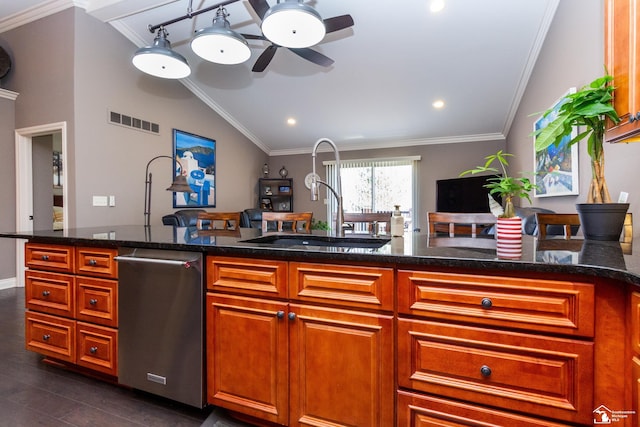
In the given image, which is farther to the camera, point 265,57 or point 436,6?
point 265,57

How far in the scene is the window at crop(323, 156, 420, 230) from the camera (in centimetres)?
706

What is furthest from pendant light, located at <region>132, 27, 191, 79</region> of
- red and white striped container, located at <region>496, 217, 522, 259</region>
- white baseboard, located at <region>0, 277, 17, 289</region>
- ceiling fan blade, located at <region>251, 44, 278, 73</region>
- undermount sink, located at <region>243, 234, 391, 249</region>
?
white baseboard, located at <region>0, 277, 17, 289</region>

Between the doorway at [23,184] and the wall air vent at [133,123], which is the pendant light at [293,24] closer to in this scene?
the wall air vent at [133,123]

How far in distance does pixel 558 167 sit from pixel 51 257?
14.0 feet

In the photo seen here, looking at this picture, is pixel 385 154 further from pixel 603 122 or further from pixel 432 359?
pixel 432 359

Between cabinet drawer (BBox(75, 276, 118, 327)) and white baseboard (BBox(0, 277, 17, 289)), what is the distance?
347 centimetres

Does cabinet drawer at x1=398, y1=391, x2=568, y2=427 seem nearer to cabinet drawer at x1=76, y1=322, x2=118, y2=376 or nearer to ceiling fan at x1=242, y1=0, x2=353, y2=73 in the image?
cabinet drawer at x1=76, y1=322, x2=118, y2=376

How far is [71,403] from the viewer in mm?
1772

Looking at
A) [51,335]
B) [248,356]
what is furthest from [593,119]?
[51,335]

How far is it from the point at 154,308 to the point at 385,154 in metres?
6.34

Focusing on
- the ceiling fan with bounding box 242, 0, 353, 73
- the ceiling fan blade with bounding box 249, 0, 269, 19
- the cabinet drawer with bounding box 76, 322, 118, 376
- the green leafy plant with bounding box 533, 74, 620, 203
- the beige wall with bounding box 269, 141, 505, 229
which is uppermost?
the ceiling fan blade with bounding box 249, 0, 269, 19

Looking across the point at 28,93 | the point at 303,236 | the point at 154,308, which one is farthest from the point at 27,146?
the point at 303,236

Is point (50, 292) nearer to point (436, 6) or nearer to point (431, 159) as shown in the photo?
point (436, 6)

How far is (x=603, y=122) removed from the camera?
4.62ft
